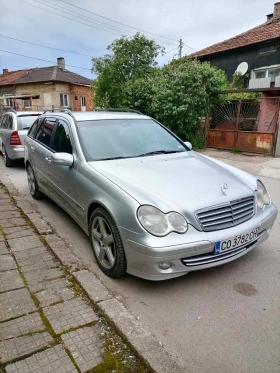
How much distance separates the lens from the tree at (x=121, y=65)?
14.2 metres

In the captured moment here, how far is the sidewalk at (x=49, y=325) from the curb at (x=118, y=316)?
0.14ft

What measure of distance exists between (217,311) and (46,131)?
3.69 meters

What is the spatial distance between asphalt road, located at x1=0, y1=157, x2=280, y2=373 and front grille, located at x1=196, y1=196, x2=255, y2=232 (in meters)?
0.63

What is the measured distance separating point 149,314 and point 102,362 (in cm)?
62

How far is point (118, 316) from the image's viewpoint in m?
2.37

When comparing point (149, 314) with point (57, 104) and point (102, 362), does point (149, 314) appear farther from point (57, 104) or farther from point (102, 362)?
point (57, 104)

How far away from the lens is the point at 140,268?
260 cm

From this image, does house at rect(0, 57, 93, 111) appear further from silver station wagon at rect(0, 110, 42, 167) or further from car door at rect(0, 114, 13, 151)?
silver station wagon at rect(0, 110, 42, 167)

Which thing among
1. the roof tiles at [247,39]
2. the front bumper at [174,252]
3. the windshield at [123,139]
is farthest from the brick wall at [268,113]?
the front bumper at [174,252]

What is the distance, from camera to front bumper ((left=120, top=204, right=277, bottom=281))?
244 centimetres

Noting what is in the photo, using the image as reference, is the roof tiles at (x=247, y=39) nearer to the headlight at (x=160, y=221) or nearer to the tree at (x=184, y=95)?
the tree at (x=184, y=95)

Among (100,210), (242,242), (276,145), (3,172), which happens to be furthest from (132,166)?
(276,145)

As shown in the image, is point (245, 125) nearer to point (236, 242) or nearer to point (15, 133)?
point (15, 133)

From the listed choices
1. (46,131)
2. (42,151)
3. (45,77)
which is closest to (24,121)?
(46,131)
